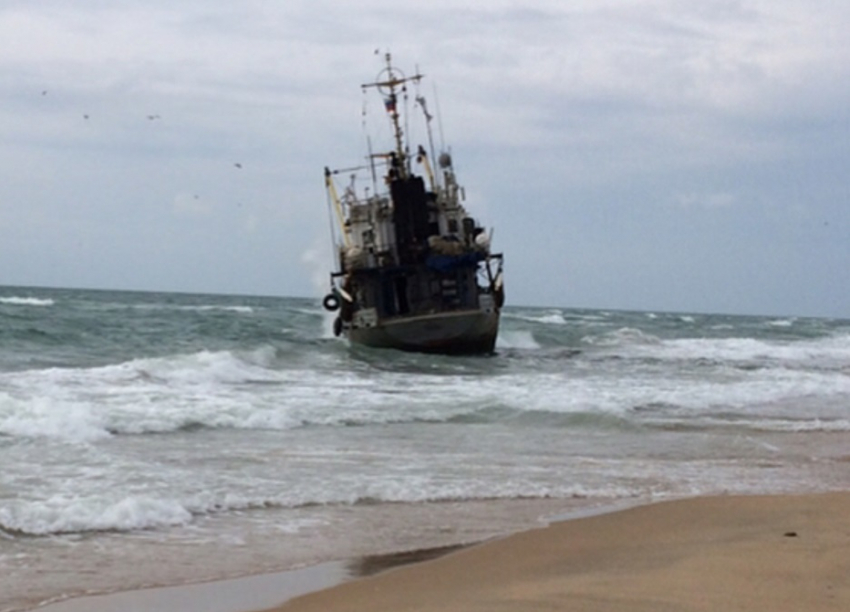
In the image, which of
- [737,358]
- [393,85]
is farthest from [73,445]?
[737,358]

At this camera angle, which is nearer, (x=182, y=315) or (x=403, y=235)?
(x=403, y=235)

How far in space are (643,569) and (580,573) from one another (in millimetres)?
373

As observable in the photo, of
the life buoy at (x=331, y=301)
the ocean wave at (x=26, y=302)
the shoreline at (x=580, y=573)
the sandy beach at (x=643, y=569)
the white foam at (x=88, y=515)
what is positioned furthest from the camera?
the ocean wave at (x=26, y=302)

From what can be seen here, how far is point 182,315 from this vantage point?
55.2m

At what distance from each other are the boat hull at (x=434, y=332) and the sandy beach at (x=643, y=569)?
2160 cm

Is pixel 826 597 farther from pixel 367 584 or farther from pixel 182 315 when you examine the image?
pixel 182 315

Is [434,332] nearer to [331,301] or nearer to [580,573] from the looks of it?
[331,301]

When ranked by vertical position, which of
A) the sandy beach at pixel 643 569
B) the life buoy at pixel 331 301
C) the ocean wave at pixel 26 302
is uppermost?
the ocean wave at pixel 26 302

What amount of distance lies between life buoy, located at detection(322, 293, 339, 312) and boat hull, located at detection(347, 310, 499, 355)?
11.3ft

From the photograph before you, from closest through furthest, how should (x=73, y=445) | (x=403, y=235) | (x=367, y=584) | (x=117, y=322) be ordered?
(x=367, y=584), (x=73, y=445), (x=403, y=235), (x=117, y=322)

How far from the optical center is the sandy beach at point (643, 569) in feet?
19.9

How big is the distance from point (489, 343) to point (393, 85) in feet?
27.1

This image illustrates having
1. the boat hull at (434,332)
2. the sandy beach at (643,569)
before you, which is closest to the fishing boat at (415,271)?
the boat hull at (434,332)

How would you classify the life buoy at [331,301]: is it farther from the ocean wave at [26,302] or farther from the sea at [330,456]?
the ocean wave at [26,302]
